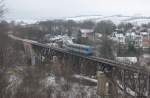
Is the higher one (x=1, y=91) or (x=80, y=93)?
(x=1, y=91)

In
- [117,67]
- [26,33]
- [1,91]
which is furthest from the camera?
[26,33]

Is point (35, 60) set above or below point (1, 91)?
below

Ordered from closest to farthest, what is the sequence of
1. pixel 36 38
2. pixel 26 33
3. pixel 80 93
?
pixel 80 93
pixel 36 38
pixel 26 33

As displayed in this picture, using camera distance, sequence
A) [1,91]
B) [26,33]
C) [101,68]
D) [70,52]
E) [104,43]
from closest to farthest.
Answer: [1,91], [101,68], [70,52], [104,43], [26,33]

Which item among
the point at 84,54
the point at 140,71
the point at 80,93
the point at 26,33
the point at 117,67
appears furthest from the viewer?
the point at 26,33

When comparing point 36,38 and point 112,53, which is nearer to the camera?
point 112,53

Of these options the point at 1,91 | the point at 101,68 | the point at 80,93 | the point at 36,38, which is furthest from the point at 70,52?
the point at 1,91

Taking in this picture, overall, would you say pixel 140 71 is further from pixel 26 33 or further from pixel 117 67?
pixel 26 33

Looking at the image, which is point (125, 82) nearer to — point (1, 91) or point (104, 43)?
point (1, 91)

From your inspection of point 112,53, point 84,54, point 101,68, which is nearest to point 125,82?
point 101,68
